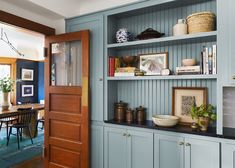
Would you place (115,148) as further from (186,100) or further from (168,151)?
(186,100)

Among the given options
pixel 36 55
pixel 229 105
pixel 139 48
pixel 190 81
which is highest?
pixel 36 55

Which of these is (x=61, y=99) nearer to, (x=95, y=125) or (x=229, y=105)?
(x=95, y=125)

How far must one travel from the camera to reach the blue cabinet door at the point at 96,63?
2343 mm

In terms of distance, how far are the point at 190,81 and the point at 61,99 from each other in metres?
1.68

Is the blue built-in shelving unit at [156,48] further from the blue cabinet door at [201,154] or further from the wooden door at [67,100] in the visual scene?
the blue cabinet door at [201,154]

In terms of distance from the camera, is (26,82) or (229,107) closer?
(229,107)

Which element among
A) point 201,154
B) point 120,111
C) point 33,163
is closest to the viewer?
point 201,154

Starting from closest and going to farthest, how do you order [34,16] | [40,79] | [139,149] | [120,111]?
[139,149] < [120,111] < [34,16] < [40,79]

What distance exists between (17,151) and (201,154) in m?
3.60

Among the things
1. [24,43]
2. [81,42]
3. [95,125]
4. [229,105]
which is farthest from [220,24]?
[24,43]

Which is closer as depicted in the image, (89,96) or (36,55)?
(89,96)

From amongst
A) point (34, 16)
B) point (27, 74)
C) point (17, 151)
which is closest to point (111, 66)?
point (34, 16)

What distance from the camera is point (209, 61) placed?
5.80 feet

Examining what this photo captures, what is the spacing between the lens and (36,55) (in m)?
6.62
